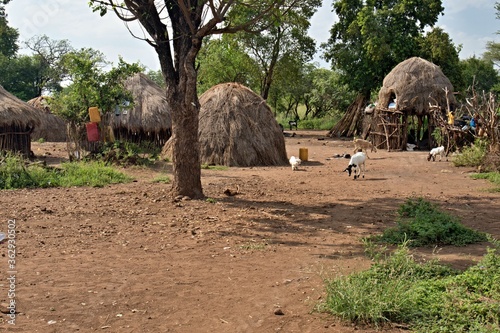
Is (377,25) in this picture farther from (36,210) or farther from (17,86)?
(17,86)

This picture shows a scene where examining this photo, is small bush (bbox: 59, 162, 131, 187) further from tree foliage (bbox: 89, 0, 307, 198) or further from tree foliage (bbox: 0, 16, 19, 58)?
tree foliage (bbox: 0, 16, 19, 58)

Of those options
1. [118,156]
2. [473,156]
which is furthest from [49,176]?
[473,156]

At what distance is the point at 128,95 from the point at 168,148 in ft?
6.81

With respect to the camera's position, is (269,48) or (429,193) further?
(269,48)

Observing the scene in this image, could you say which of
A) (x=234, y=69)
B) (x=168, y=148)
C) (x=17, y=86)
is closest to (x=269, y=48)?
(x=234, y=69)

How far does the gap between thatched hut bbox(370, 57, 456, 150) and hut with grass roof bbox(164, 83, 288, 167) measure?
6197mm

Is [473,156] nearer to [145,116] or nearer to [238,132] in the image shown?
[238,132]

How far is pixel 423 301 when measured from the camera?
4164mm

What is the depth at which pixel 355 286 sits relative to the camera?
4.14m

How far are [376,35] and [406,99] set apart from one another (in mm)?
5622

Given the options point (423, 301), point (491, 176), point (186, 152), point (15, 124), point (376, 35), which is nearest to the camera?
point (423, 301)

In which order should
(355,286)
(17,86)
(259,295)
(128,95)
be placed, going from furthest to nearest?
(17,86) < (128,95) < (259,295) < (355,286)

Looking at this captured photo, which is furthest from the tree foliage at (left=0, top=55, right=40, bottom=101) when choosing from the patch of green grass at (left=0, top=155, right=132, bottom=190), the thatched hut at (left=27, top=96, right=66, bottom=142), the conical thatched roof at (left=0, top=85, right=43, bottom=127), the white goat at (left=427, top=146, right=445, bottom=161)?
the white goat at (left=427, top=146, right=445, bottom=161)

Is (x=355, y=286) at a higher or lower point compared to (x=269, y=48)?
lower
